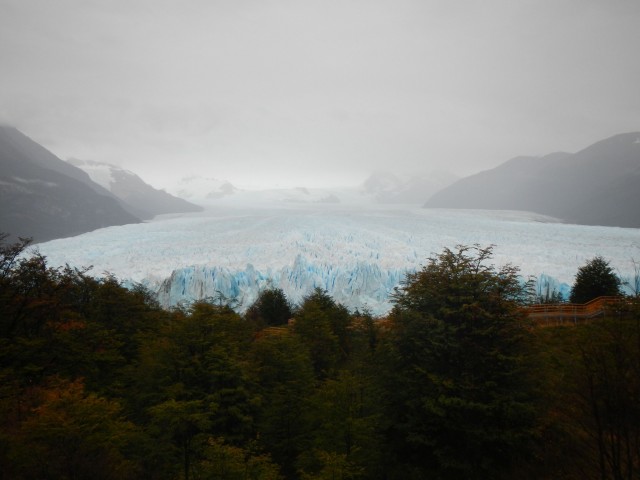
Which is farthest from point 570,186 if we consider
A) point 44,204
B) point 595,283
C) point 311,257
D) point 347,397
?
point 44,204

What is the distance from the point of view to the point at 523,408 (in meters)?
8.98

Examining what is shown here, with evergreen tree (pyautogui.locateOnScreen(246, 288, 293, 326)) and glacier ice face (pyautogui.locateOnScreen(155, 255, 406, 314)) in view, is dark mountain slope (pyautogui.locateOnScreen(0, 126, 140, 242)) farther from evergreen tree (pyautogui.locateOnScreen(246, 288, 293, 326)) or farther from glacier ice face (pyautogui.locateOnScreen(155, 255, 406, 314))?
evergreen tree (pyautogui.locateOnScreen(246, 288, 293, 326))

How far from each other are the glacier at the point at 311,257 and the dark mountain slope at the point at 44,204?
5399 cm

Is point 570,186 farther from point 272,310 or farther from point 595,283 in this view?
point 272,310

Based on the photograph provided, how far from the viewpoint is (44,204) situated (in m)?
89.4

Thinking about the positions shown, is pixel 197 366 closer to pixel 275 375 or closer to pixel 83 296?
pixel 275 375

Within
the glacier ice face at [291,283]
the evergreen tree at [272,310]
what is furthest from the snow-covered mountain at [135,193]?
the evergreen tree at [272,310]

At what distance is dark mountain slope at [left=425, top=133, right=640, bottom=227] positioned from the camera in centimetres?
10306

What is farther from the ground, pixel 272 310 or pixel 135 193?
pixel 135 193

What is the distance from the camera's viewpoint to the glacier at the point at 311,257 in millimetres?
31812

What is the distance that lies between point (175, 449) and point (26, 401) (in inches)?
176

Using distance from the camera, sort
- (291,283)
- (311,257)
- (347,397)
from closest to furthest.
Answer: (347,397) → (291,283) → (311,257)

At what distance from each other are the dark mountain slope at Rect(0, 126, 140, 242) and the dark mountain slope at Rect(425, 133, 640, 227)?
133m

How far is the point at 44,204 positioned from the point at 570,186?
557 ft
